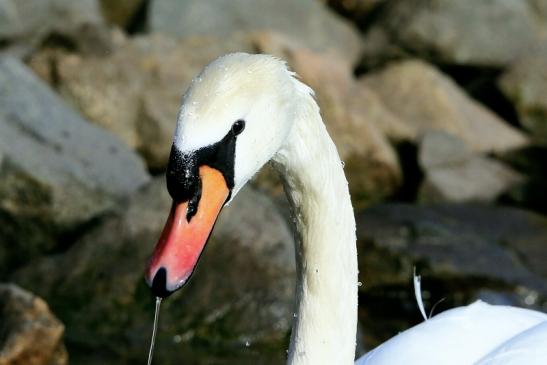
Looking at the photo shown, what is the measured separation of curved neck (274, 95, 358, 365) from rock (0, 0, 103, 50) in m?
7.65

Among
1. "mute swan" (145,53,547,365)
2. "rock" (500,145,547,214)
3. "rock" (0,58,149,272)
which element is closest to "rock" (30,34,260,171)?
"rock" (0,58,149,272)

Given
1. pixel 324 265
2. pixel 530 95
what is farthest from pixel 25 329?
pixel 530 95

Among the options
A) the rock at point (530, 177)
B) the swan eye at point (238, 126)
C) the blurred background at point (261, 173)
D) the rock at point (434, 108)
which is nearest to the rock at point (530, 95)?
the blurred background at point (261, 173)

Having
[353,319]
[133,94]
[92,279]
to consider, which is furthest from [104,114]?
[353,319]

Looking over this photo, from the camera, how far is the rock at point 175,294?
6.73m

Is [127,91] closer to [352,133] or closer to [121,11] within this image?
[352,133]

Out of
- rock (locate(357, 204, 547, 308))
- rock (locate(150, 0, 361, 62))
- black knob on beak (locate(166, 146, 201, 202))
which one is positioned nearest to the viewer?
black knob on beak (locate(166, 146, 201, 202))

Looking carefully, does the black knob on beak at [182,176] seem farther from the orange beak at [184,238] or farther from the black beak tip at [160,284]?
the black beak tip at [160,284]

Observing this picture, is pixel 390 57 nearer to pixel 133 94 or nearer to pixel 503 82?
pixel 503 82

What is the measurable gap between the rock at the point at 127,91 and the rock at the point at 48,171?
0.92 meters

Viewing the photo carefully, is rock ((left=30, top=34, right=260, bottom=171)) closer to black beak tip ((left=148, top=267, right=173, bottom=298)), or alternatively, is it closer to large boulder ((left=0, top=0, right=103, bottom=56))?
large boulder ((left=0, top=0, right=103, bottom=56))

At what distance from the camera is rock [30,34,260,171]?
31.3ft

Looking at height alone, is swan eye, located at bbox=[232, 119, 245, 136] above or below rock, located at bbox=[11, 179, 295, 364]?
above

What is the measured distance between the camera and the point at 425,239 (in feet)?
28.5
